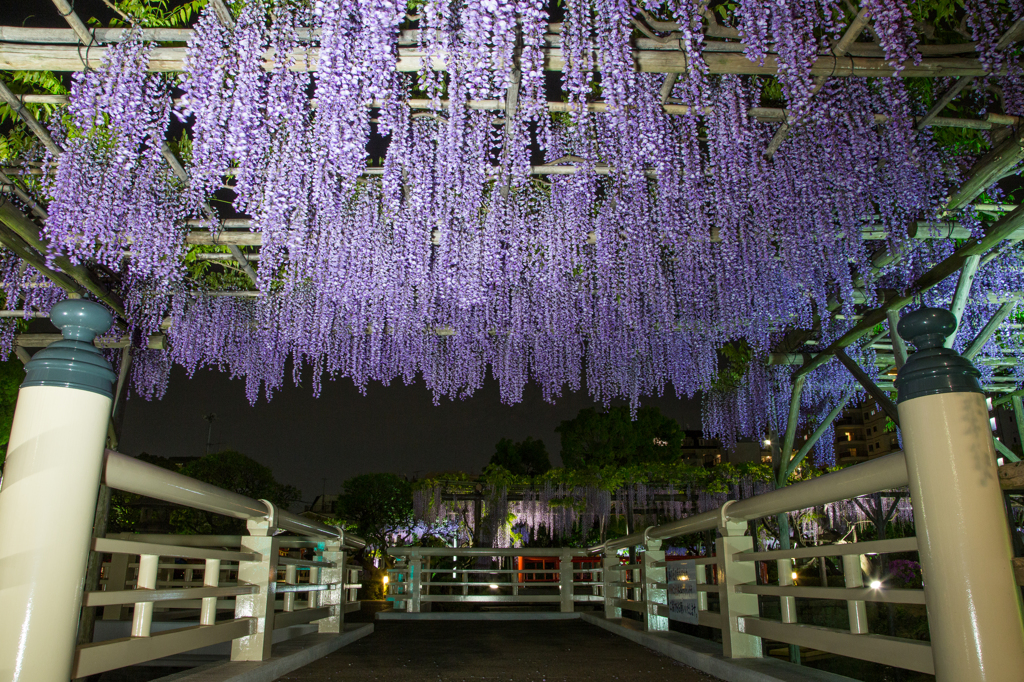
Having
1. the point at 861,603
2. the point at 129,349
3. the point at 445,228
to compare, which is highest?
the point at 445,228

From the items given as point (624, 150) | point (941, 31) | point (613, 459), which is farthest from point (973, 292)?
point (613, 459)

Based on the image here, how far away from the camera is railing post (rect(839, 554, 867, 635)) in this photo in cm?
183

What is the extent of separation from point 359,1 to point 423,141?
1.40 m

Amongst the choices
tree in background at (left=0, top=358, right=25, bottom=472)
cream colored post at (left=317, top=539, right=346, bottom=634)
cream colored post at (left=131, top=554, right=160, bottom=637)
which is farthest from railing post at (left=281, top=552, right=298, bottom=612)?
tree in background at (left=0, top=358, right=25, bottom=472)

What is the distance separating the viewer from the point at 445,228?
5.56m

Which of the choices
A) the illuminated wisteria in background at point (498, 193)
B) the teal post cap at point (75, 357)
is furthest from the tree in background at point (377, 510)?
the teal post cap at point (75, 357)

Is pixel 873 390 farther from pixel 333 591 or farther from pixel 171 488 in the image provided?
pixel 171 488

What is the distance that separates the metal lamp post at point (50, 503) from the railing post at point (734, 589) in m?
2.32

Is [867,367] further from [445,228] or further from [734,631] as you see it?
[734,631]

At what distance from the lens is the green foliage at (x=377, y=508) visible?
2266 cm

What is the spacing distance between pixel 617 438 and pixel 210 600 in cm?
2184

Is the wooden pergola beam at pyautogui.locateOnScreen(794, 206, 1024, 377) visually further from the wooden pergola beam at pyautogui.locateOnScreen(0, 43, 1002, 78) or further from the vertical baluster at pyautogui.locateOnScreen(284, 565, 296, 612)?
the vertical baluster at pyautogui.locateOnScreen(284, 565, 296, 612)

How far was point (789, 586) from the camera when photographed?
7.33 feet

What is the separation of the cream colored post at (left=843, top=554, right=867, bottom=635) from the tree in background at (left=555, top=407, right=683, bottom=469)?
21.1 meters
